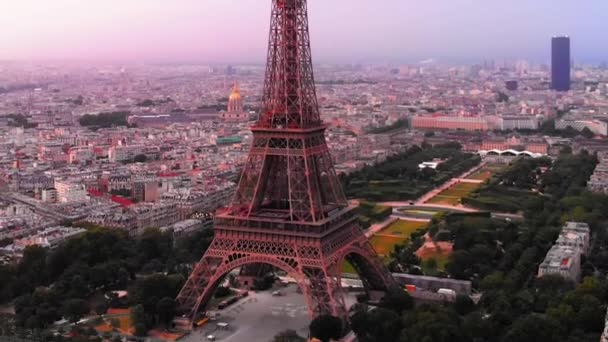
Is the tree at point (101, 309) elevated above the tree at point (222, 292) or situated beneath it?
elevated above

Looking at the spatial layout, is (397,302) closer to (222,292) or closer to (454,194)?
(222,292)

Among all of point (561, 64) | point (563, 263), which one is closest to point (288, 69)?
point (563, 263)

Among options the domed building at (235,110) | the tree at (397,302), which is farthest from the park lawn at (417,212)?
the domed building at (235,110)

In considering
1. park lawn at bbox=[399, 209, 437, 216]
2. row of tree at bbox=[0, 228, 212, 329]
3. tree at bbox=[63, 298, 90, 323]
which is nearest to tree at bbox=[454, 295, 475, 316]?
row of tree at bbox=[0, 228, 212, 329]

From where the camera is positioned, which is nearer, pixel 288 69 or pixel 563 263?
pixel 288 69

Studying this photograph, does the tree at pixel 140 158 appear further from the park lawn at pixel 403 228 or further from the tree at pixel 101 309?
the tree at pixel 101 309
